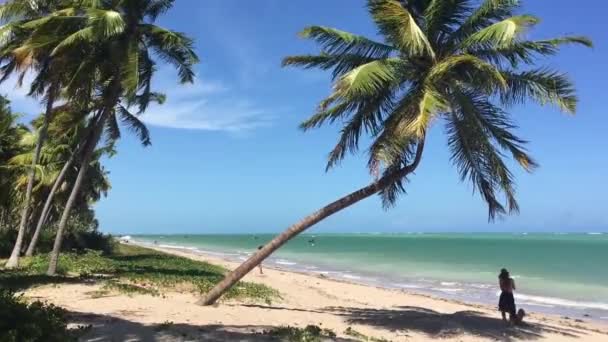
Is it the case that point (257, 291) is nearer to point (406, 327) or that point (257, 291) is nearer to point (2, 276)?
point (406, 327)

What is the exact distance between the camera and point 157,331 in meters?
8.62

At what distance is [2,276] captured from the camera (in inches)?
590

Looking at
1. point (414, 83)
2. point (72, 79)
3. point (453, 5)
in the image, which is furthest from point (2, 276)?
point (453, 5)

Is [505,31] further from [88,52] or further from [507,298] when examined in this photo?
[88,52]

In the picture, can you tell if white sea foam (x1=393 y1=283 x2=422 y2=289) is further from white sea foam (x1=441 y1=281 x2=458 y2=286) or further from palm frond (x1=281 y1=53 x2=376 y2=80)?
palm frond (x1=281 y1=53 x2=376 y2=80)

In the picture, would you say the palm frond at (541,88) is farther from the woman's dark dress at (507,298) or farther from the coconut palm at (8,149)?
the coconut palm at (8,149)

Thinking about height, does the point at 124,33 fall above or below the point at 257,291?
above

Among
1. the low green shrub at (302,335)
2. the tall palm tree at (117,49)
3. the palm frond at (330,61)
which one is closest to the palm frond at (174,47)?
the tall palm tree at (117,49)

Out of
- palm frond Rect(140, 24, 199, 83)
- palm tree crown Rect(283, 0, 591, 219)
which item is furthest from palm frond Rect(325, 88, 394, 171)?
palm frond Rect(140, 24, 199, 83)

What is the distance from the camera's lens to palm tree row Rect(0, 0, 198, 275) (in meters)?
15.3

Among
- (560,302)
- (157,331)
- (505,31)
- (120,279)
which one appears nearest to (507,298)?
(505,31)

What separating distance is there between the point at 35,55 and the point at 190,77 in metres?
4.78

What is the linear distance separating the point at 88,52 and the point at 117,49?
0.97 meters

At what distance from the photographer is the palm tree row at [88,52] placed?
50.1 feet
